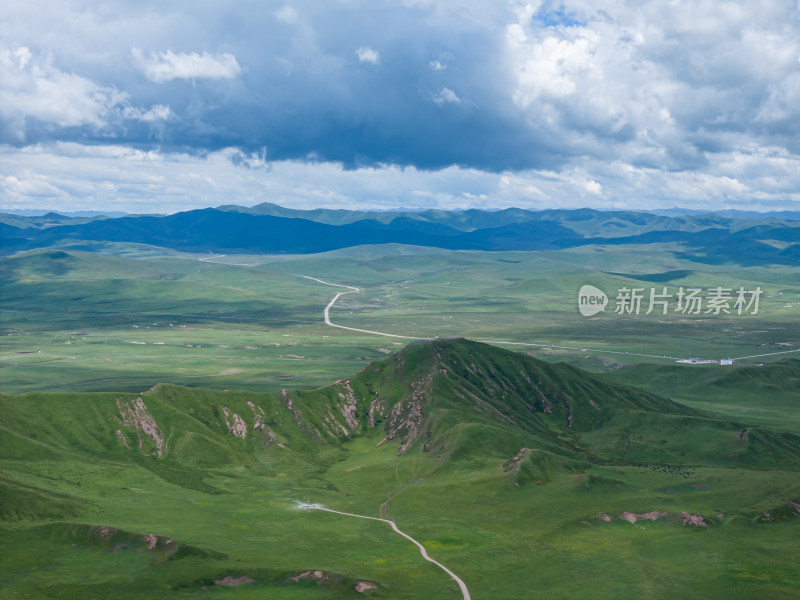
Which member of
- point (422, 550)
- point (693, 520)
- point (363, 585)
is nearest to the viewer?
point (363, 585)

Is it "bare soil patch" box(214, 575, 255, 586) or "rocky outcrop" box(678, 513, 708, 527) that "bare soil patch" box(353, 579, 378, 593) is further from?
"rocky outcrop" box(678, 513, 708, 527)

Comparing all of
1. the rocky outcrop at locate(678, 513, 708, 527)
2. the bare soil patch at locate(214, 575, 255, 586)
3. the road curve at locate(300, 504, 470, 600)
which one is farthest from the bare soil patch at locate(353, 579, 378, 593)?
the rocky outcrop at locate(678, 513, 708, 527)

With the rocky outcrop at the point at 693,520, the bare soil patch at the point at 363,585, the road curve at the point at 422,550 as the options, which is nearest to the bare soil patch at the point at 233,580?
the bare soil patch at the point at 363,585

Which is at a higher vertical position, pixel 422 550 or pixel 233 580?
pixel 422 550

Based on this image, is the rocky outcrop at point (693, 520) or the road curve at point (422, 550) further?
the rocky outcrop at point (693, 520)

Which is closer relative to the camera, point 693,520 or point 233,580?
point 233,580

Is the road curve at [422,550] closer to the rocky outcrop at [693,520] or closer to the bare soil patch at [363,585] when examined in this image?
the bare soil patch at [363,585]

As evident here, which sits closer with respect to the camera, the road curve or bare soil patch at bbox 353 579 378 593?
bare soil patch at bbox 353 579 378 593

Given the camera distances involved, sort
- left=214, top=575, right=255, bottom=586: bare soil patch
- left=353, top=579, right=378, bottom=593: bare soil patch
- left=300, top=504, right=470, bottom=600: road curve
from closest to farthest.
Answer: left=353, top=579, right=378, bottom=593: bare soil patch → left=214, top=575, right=255, bottom=586: bare soil patch → left=300, top=504, right=470, bottom=600: road curve

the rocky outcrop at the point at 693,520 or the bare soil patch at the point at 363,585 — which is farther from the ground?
the rocky outcrop at the point at 693,520

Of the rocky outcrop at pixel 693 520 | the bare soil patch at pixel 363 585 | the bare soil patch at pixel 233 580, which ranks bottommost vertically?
the bare soil patch at pixel 233 580

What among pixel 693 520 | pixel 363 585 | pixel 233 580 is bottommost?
pixel 233 580

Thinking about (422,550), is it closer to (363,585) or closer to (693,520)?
(363,585)

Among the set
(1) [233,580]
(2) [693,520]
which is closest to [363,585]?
(1) [233,580]
